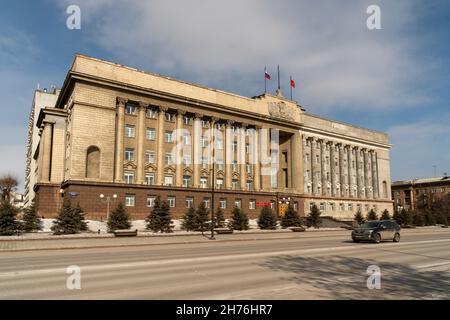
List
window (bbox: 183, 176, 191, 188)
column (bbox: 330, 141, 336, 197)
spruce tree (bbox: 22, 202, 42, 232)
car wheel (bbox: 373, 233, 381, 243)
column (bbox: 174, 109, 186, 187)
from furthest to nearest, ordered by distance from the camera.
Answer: column (bbox: 330, 141, 336, 197), window (bbox: 183, 176, 191, 188), column (bbox: 174, 109, 186, 187), spruce tree (bbox: 22, 202, 42, 232), car wheel (bbox: 373, 233, 381, 243)

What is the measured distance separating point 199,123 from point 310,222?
22.2 metres

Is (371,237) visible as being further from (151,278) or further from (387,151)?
(387,151)

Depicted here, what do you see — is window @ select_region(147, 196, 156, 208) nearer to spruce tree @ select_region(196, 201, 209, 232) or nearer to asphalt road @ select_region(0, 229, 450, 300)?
spruce tree @ select_region(196, 201, 209, 232)

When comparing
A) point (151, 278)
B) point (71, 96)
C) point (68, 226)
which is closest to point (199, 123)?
point (71, 96)

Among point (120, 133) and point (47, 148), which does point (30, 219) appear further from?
point (47, 148)

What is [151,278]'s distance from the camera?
1117 cm

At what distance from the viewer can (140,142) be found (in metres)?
49.1

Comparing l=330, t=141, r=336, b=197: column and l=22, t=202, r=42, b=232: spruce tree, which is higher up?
l=330, t=141, r=336, b=197: column

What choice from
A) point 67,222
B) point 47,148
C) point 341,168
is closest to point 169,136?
point 47,148

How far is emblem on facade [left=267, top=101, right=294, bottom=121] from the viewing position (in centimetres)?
6469

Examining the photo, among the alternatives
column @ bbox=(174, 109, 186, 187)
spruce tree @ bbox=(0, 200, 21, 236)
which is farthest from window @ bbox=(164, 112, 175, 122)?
spruce tree @ bbox=(0, 200, 21, 236)

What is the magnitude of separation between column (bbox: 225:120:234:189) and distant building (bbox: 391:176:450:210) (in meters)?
77.5

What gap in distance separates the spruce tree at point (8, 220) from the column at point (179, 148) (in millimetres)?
23564

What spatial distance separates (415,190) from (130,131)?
10665cm
